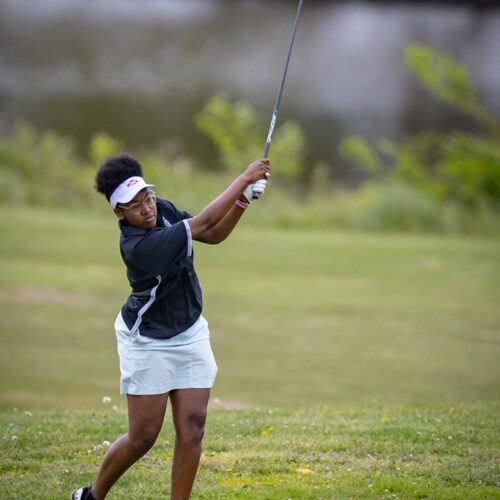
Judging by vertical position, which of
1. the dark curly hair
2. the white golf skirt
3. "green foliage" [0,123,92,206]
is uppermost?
"green foliage" [0,123,92,206]

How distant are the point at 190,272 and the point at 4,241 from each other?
16580 millimetres

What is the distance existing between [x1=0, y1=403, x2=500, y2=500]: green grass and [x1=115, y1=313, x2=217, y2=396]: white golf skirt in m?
0.84

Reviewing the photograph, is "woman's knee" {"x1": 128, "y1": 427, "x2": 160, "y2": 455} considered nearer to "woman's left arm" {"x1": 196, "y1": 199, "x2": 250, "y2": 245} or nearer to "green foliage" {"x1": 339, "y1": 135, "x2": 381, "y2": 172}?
"woman's left arm" {"x1": 196, "y1": 199, "x2": 250, "y2": 245}

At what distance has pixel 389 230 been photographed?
83.2 feet

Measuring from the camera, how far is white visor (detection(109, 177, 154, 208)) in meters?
5.32

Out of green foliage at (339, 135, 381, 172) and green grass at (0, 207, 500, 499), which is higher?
green foliage at (339, 135, 381, 172)

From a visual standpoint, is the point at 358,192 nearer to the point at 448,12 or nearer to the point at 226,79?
the point at 226,79

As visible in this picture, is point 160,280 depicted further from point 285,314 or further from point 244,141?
point 244,141

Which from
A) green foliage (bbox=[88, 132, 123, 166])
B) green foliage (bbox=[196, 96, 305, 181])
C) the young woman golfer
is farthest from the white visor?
green foliage (bbox=[196, 96, 305, 181])

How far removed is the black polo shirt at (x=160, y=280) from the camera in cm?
523

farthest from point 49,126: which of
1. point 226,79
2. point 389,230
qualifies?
point 389,230

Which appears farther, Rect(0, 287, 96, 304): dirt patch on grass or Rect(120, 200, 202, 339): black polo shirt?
Rect(0, 287, 96, 304): dirt patch on grass

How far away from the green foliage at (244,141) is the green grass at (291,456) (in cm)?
2142

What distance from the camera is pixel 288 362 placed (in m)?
13.8
